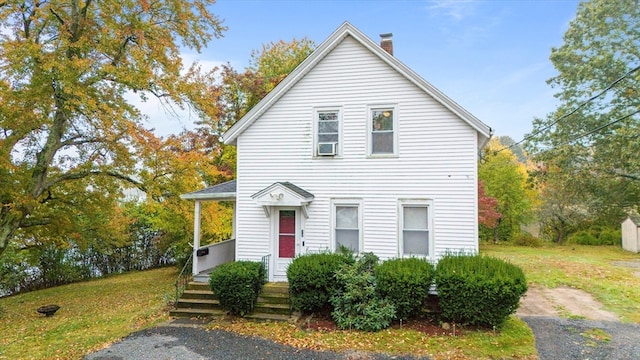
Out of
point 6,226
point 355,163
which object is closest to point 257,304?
point 355,163

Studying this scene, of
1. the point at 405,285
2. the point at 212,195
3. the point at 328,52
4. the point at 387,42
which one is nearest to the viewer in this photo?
the point at 405,285

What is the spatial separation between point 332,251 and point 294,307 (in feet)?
6.57

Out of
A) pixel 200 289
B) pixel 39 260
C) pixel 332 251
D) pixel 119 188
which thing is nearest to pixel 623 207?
pixel 332 251

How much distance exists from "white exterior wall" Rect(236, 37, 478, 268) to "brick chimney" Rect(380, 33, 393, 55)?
4.97 feet

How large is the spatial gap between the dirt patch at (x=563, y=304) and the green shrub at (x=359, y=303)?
4.01 m

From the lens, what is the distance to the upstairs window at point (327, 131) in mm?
10242

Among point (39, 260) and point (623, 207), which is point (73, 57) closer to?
point (39, 260)

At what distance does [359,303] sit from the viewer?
8.39 metres

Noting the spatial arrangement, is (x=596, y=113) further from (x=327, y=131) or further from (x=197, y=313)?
(x=197, y=313)

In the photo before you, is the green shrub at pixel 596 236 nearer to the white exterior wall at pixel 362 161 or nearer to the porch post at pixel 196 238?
the white exterior wall at pixel 362 161

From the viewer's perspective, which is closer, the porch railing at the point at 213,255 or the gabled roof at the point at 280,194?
the gabled roof at the point at 280,194

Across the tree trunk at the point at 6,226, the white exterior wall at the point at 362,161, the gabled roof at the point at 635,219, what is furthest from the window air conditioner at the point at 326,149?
the gabled roof at the point at 635,219

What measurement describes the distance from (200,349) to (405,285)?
185 inches

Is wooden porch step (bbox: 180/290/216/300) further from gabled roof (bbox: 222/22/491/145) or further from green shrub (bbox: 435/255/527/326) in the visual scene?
green shrub (bbox: 435/255/527/326)
